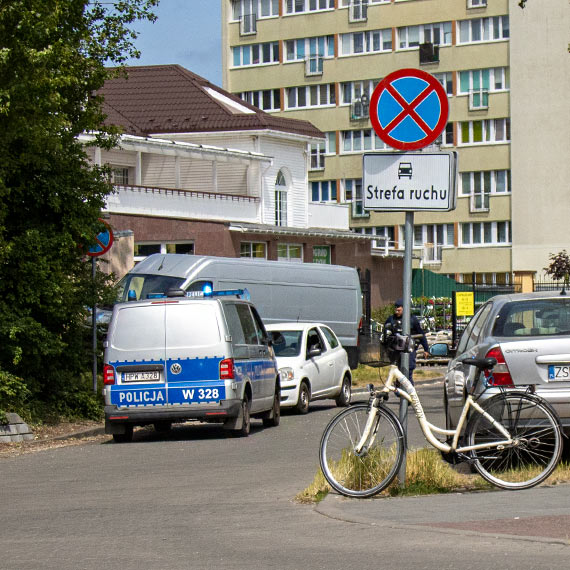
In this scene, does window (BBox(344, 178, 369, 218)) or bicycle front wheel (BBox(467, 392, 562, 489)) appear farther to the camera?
window (BBox(344, 178, 369, 218))

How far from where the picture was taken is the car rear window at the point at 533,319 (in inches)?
474

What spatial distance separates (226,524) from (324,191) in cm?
7171

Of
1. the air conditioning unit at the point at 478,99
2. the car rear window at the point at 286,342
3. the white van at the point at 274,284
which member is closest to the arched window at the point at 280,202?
the white van at the point at 274,284

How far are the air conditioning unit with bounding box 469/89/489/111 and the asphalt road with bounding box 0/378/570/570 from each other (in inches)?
2506

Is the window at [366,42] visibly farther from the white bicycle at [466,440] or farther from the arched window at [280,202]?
the white bicycle at [466,440]

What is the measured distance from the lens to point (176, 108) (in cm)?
5784

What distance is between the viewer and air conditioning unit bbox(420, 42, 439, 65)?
77438 millimetres

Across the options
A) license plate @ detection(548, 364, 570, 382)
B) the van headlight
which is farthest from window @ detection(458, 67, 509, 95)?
license plate @ detection(548, 364, 570, 382)

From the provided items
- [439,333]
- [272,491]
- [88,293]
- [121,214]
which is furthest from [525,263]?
[272,491]

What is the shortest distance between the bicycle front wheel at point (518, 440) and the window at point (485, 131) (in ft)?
218

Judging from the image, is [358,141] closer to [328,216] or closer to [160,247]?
[328,216]

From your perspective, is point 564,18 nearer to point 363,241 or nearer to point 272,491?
point 363,241

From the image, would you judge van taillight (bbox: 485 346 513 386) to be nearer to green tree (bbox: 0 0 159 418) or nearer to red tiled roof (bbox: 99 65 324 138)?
green tree (bbox: 0 0 159 418)

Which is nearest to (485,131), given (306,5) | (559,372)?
(306,5)
